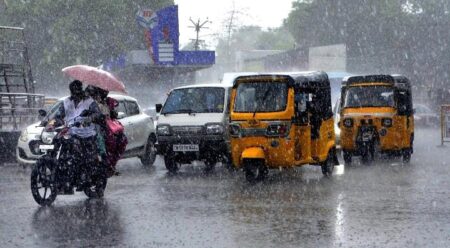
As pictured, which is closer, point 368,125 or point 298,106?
point 298,106

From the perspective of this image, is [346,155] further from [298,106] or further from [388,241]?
[388,241]

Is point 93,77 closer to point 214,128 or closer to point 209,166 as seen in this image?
point 214,128

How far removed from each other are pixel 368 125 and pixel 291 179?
446cm

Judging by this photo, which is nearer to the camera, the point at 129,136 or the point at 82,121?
the point at 82,121

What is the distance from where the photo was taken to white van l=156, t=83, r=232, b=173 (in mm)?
15703

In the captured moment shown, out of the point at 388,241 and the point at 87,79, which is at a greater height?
the point at 87,79

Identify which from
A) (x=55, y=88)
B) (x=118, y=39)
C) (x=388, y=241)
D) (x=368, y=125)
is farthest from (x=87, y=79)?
(x=55, y=88)

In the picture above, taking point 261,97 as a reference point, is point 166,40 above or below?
above

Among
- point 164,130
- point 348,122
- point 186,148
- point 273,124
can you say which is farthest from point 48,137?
point 348,122

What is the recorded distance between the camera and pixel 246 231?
8.55 m

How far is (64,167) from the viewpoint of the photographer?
432 inches

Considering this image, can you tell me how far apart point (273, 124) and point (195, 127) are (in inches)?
97.1

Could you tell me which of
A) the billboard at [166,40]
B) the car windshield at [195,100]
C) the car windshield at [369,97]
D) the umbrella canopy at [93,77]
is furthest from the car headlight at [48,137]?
the billboard at [166,40]

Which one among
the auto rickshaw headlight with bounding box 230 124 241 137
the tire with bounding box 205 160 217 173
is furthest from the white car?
the auto rickshaw headlight with bounding box 230 124 241 137
